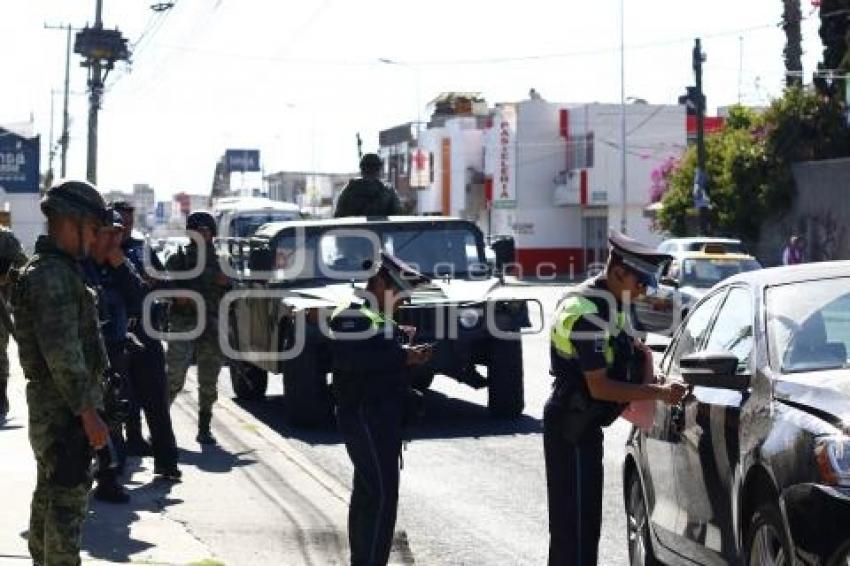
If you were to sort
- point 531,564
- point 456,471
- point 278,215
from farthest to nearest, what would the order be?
point 278,215, point 456,471, point 531,564

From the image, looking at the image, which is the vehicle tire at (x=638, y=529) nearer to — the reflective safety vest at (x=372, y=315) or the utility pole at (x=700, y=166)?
the reflective safety vest at (x=372, y=315)

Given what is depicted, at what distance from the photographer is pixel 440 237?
52.0 feet

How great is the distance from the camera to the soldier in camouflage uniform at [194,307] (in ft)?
42.0

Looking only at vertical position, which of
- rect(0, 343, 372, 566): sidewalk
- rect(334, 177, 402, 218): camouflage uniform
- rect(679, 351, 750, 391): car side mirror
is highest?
rect(334, 177, 402, 218): camouflage uniform

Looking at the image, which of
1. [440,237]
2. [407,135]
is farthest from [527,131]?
[440,237]

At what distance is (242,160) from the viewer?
136250mm

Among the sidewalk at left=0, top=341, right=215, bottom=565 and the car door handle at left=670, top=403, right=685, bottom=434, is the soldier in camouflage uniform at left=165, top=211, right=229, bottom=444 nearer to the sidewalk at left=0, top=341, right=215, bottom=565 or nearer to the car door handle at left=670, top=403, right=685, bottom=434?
the sidewalk at left=0, top=341, right=215, bottom=565

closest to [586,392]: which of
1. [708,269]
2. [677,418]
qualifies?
[677,418]

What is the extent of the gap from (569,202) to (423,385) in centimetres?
5562

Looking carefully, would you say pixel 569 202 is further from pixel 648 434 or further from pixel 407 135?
pixel 648 434

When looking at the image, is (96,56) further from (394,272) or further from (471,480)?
(394,272)

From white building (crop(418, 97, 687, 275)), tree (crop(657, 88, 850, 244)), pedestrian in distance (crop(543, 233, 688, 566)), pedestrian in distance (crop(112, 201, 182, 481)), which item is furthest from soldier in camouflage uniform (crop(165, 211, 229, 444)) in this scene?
white building (crop(418, 97, 687, 275))

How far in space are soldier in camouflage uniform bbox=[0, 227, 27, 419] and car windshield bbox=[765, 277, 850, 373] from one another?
6.56 meters

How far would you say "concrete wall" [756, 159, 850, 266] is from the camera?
133 feet
